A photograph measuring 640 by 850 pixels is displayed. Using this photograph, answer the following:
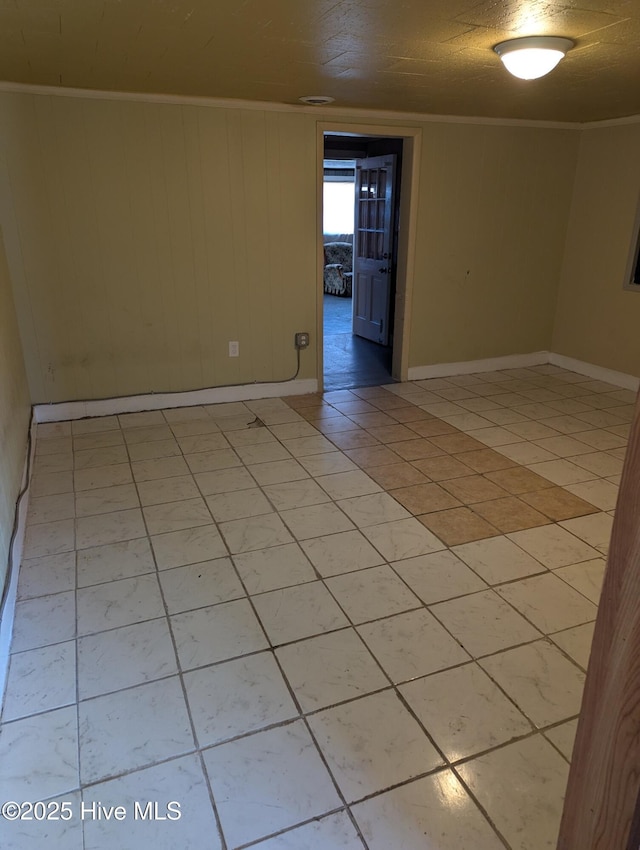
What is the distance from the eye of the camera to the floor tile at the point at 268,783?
1440mm

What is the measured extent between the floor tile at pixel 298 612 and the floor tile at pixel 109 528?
0.81m

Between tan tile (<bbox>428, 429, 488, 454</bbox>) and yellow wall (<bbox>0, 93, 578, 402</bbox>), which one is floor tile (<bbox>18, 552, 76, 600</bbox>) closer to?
yellow wall (<bbox>0, 93, 578, 402</bbox>)

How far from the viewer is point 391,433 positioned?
397cm

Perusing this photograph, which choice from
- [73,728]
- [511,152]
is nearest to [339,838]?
[73,728]

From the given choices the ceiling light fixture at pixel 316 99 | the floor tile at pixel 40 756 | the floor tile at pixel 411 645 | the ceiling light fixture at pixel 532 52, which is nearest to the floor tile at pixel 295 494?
the floor tile at pixel 411 645

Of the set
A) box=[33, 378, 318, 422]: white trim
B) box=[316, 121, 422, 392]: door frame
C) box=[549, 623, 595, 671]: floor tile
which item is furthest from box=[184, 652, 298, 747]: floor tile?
box=[316, 121, 422, 392]: door frame

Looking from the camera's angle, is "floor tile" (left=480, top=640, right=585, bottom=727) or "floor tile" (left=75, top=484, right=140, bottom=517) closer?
"floor tile" (left=480, top=640, right=585, bottom=727)

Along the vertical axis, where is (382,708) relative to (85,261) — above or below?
below

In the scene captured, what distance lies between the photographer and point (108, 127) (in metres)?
3.66

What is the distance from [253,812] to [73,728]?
61 cm

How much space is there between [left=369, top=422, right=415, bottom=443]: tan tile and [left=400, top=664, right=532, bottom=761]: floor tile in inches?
81.1

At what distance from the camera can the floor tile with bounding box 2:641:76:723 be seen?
1.76 metres

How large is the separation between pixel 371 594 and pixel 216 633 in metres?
0.62

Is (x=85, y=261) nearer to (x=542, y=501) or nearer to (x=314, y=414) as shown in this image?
(x=314, y=414)
